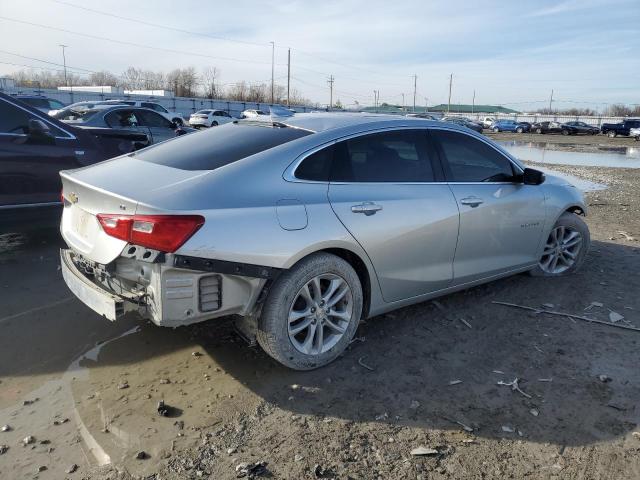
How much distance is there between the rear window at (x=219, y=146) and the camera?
3400 mm

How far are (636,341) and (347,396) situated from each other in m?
2.38

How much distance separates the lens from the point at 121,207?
295 cm

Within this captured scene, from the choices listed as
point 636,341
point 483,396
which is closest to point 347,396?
point 483,396

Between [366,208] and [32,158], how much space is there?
3909 millimetres

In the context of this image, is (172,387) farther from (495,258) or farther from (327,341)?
(495,258)

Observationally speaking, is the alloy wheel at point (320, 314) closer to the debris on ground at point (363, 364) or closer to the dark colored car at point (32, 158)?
the debris on ground at point (363, 364)

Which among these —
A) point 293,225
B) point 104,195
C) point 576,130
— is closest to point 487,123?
point 576,130

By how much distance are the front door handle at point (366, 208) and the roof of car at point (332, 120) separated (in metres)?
0.62

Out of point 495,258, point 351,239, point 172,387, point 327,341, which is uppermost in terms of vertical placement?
point 351,239

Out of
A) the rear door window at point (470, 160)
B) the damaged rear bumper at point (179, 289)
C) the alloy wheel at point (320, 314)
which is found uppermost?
the rear door window at point (470, 160)

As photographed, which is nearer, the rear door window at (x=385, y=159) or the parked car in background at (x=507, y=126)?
the rear door window at (x=385, y=159)

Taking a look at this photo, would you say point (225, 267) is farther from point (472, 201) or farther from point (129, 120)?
point (129, 120)

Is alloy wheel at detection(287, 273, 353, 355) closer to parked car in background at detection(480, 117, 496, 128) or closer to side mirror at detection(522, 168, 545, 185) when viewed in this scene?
side mirror at detection(522, 168, 545, 185)

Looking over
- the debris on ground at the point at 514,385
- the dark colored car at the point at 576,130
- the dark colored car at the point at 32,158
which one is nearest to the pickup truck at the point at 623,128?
the dark colored car at the point at 576,130
